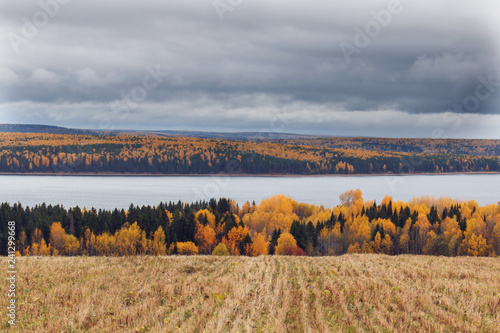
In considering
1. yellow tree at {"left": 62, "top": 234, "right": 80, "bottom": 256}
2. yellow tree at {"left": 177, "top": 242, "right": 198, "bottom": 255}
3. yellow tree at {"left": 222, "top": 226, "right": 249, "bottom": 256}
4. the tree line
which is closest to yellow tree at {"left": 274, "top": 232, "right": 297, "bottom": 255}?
the tree line

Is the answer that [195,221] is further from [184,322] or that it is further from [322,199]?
[322,199]

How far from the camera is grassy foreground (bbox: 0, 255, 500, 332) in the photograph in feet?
47.1

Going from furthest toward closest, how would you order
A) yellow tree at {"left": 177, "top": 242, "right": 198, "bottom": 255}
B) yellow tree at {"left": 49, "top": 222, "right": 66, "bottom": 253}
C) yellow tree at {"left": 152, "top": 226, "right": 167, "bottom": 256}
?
yellow tree at {"left": 177, "top": 242, "right": 198, "bottom": 255}
yellow tree at {"left": 49, "top": 222, "right": 66, "bottom": 253}
yellow tree at {"left": 152, "top": 226, "right": 167, "bottom": 256}

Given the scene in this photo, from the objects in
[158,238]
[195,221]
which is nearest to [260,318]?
[158,238]

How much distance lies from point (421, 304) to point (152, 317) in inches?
431

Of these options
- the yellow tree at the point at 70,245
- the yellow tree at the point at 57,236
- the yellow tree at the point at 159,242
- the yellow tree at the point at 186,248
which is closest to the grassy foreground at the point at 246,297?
the yellow tree at the point at 159,242

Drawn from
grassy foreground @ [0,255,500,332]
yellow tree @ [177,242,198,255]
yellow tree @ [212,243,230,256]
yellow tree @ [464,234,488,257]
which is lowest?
yellow tree @ [177,242,198,255]

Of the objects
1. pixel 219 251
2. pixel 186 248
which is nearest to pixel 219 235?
pixel 186 248

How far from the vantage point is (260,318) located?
1485 cm

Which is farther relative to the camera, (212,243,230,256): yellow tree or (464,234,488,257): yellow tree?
(464,234,488,257): yellow tree

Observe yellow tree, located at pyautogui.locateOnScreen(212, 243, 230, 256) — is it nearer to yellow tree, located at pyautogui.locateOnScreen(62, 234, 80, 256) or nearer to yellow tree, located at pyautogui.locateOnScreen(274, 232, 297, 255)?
yellow tree, located at pyautogui.locateOnScreen(274, 232, 297, 255)

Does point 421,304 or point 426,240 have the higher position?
point 421,304

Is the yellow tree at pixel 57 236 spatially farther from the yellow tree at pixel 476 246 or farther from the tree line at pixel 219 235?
the yellow tree at pixel 476 246

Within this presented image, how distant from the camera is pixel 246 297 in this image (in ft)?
57.2
